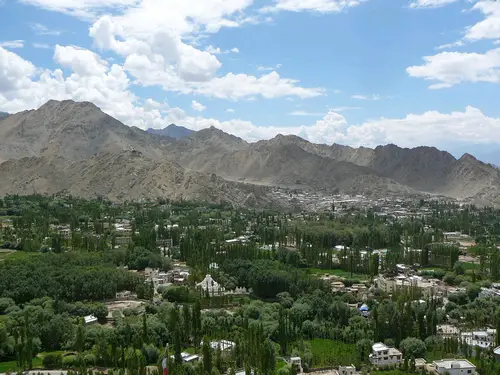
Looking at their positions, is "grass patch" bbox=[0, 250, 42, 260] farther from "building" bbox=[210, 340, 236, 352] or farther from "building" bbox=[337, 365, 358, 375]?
"building" bbox=[337, 365, 358, 375]

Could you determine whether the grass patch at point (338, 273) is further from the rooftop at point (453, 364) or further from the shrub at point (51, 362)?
the shrub at point (51, 362)

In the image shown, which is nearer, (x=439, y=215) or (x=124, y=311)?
(x=124, y=311)

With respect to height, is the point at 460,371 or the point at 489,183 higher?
the point at 489,183

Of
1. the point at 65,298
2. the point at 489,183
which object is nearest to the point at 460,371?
the point at 65,298

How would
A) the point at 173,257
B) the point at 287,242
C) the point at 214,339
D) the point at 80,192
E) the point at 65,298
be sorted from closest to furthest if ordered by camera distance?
the point at 214,339 < the point at 65,298 < the point at 173,257 < the point at 287,242 < the point at 80,192

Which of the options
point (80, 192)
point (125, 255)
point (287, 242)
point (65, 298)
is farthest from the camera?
point (80, 192)

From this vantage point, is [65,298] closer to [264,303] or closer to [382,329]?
[264,303]

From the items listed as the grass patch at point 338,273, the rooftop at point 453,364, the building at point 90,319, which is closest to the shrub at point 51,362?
the building at point 90,319
